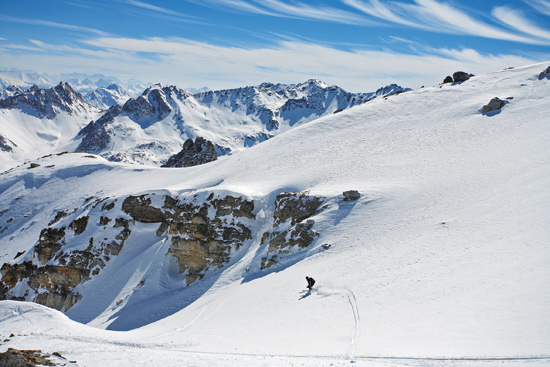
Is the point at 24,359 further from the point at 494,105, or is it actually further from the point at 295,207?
the point at 494,105

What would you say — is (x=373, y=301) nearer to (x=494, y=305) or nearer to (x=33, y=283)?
(x=494, y=305)

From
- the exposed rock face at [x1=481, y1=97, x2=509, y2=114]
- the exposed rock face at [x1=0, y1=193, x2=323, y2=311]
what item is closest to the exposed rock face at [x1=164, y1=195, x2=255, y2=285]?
the exposed rock face at [x1=0, y1=193, x2=323, y2=311]

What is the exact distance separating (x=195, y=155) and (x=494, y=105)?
76.6 meters

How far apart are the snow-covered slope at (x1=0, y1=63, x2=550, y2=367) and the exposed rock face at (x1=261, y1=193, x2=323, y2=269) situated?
1.11 feet

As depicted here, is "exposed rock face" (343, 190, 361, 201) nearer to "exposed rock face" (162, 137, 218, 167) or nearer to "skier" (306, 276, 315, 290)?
"skier" (306, 276, 315, 290)

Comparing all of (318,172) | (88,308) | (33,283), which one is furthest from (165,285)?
(318,172)

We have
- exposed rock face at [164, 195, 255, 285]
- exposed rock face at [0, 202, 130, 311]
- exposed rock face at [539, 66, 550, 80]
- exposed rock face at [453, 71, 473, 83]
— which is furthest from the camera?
exposed rock face at [453, 71, 473, 83]

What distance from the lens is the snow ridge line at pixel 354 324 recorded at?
13542 millimetres

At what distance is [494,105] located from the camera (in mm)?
47531

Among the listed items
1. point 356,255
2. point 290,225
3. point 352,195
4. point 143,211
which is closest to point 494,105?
point 352,195

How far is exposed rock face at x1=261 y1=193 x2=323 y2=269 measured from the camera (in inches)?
1195

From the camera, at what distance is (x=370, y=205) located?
30.7 metres

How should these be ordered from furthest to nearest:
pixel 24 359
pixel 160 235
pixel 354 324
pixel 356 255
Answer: pixel 160 235 → pixel 356 255 → pixel 354 324 → pixel 24 359

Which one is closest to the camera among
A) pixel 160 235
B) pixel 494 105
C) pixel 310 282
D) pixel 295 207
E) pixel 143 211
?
pixel 310 282
